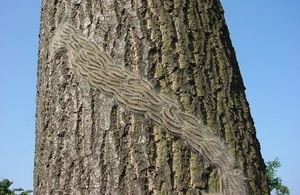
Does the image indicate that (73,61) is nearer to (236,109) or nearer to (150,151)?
(150,151)

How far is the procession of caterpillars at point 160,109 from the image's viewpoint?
163 centimetres

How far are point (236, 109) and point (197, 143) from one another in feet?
0.77

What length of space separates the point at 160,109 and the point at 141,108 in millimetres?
68

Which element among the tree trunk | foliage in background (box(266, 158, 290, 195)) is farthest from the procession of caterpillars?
foliage in background (box(266, 158, 290, 195))

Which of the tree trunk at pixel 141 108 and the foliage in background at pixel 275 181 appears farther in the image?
the foliage in background at pixel 275 181

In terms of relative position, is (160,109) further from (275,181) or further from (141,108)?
(275,181)

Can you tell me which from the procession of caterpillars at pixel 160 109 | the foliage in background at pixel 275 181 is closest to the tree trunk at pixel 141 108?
the procession of caterpillars at pixel 160 109

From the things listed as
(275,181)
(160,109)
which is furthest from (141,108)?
(275,181)

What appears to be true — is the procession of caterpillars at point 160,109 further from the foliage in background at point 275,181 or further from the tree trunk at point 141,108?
the foliage in background at point 275,181

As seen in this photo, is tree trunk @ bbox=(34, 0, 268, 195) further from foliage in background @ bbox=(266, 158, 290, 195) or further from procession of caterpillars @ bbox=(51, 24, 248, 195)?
foliage in background @ bbox=(266, 158, 290, 195)

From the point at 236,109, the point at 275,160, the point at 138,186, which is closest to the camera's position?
the point at 138,186

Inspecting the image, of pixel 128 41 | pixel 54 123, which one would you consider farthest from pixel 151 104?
pixel 54 123

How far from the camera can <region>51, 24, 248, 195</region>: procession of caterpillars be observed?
1.63 m

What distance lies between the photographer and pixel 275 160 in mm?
38625
